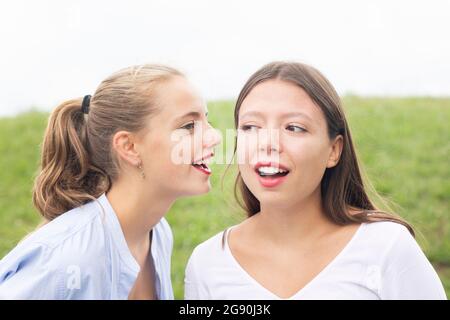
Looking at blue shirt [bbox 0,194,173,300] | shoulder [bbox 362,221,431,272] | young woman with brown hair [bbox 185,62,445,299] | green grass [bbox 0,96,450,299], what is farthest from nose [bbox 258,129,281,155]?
green grass [bbox 0,96,450,299]

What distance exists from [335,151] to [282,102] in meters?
0.35

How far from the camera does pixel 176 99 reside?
3.24 metres

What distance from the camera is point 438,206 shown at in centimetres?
624

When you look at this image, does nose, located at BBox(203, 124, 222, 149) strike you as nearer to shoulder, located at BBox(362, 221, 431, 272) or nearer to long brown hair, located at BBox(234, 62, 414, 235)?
long brown hair, located at BBox(234, 62, 414, 235)

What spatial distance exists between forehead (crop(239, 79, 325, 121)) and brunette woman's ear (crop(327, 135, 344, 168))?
0.16 m

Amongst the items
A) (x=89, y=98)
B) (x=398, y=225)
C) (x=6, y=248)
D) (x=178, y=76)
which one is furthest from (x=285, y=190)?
(x=6, y=248)

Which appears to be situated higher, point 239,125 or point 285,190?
point 239,125

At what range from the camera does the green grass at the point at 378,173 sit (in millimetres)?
6051

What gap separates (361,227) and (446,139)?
4.37 meters

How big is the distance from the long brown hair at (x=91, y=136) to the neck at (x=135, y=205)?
0.10 m

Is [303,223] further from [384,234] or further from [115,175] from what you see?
[115,175]

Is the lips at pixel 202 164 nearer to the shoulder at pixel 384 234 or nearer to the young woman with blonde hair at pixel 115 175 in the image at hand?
the young woman with blonde hair at pixel 115 175

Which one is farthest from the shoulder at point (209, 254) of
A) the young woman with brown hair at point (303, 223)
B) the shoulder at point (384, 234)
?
the shoulder at point (384, 234)

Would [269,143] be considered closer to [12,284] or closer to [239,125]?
[239,125]
